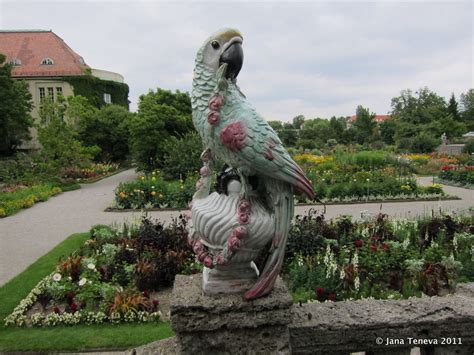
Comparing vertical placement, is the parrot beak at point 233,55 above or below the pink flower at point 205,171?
above

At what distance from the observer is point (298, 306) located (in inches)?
125

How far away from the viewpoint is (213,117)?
2.64 m

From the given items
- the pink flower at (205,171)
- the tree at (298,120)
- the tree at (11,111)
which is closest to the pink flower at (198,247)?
the pink flower at (205,171)

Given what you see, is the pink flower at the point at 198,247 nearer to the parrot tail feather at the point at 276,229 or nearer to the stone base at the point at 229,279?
the stone base at the point at 229,279

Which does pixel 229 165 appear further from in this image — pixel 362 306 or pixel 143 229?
pixel 143 229

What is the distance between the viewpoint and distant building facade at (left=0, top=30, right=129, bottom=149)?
36188 mm

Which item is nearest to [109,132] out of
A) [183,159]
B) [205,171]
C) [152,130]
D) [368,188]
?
[152,130]

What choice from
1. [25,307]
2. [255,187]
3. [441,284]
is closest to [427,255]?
[441,284]

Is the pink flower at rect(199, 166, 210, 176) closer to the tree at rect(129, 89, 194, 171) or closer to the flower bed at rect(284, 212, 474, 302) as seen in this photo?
the flower bed at rect(284, 212, 474, 302)

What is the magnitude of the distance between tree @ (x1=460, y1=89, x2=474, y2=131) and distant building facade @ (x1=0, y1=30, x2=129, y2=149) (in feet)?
172

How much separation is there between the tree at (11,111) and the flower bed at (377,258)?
91.3 ft

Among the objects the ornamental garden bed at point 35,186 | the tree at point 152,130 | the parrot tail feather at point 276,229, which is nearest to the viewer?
the parrot tail feather at point 276,229

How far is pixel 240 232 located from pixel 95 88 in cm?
3927

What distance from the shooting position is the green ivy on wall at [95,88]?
36.3 m
